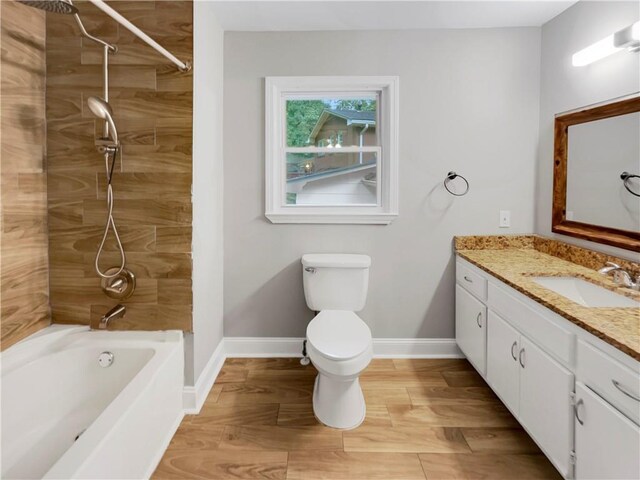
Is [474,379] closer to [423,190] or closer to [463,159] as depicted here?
[423,190]

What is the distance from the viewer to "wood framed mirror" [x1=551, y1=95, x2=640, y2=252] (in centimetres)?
192

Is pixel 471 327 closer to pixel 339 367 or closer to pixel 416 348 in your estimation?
pixel 416 348

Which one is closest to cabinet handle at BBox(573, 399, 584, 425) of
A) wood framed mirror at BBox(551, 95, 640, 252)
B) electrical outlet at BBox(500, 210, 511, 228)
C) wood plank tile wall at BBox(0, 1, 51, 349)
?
wood framed mirror at BBox(551, 95, 640, 252)

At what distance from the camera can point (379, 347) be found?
9.18 ft

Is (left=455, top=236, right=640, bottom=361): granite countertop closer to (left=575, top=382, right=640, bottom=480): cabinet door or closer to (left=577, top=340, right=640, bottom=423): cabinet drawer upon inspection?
(left=577, top=340, right=640, bottom=423): cabinet drawer

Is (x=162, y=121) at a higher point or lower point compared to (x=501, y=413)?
higher

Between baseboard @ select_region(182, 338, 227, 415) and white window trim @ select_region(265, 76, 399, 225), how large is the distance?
1.01m

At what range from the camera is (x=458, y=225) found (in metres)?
2.72

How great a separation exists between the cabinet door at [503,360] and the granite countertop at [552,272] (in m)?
0.26

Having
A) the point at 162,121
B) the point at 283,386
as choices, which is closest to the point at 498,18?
the point at 162,121

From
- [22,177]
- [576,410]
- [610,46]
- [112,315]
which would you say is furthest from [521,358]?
[22,177]

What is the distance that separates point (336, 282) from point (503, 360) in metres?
1.05

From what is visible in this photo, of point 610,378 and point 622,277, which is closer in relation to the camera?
point 610,378

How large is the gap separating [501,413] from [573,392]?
0.77 meters
